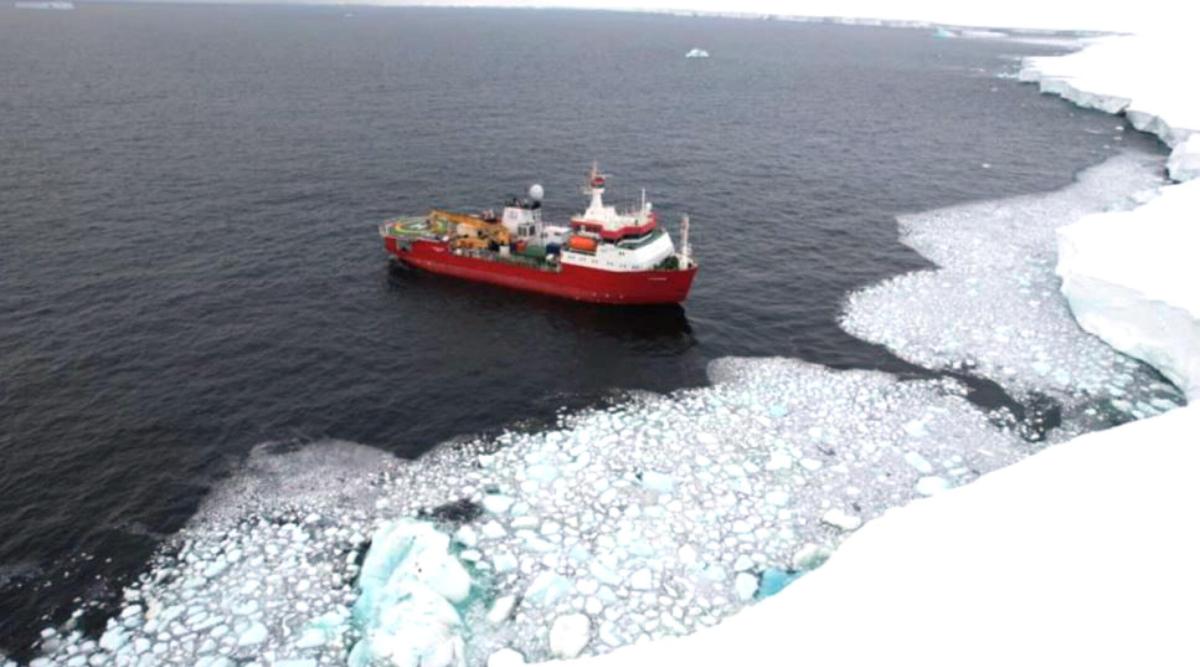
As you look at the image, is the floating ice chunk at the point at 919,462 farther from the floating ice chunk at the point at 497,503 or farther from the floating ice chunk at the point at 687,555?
the floating ice chunk at the point at 497,503

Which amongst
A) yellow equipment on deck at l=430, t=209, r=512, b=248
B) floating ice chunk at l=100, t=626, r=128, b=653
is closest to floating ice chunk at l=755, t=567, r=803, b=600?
floating ice chunk at l=100, t=626, r=128, b=653

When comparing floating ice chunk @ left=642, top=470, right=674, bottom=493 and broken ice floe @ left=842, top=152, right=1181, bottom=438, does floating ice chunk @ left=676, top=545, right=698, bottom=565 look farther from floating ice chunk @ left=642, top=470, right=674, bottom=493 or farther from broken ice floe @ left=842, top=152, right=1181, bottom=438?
broken ice floe @ left=842, top=152, right=1181, bottom=438

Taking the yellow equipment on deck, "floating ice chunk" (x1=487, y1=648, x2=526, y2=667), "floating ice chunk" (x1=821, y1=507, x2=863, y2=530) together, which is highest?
the yellow equipment on deck

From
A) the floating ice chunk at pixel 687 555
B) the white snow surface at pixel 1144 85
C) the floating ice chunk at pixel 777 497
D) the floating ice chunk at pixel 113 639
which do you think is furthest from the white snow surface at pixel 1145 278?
the floating ice chunk at pixel 113 639

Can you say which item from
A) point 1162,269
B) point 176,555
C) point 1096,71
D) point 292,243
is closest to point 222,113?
point 292,243

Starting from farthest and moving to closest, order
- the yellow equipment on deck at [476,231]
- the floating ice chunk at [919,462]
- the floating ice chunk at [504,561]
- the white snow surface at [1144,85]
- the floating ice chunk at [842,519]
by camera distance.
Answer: the white snow surface at [1144,85], the yellow equipment on deck at [476,231], the floating ice chunk at [919,462], the floating ice chunk at [842,519], the floating ice chunk at [504,561]
